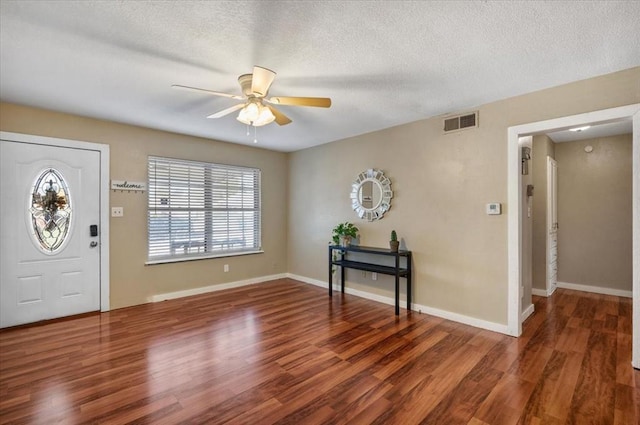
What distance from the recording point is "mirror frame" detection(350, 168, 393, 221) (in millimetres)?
4367

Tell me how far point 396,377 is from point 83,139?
4435mm

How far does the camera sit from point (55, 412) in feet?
6.51

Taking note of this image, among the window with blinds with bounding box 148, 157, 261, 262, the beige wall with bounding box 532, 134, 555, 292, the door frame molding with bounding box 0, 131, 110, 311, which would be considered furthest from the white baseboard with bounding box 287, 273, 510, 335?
the door frame molding with bounding box 0, 131, 110, 311

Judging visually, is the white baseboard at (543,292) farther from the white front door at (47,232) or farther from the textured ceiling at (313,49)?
the white front door at (47,232)

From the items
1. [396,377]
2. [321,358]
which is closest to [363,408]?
[396,377]

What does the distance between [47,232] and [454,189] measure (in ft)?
16.0

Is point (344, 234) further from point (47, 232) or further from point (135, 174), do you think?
point (47, 232)

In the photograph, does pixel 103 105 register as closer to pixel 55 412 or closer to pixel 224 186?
pixel 224 186

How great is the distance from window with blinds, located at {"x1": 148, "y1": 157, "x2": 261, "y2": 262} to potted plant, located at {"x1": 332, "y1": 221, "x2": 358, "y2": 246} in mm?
1642

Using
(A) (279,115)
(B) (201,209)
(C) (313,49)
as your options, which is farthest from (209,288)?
(C) (313,49)

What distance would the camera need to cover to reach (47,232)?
3.66 metres

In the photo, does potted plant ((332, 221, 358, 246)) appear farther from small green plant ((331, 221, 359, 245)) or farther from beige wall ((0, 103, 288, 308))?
beige wall ((0, 103, 288, 308))

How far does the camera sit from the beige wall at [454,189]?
2957 millimetres

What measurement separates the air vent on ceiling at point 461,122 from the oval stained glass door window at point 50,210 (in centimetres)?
470
